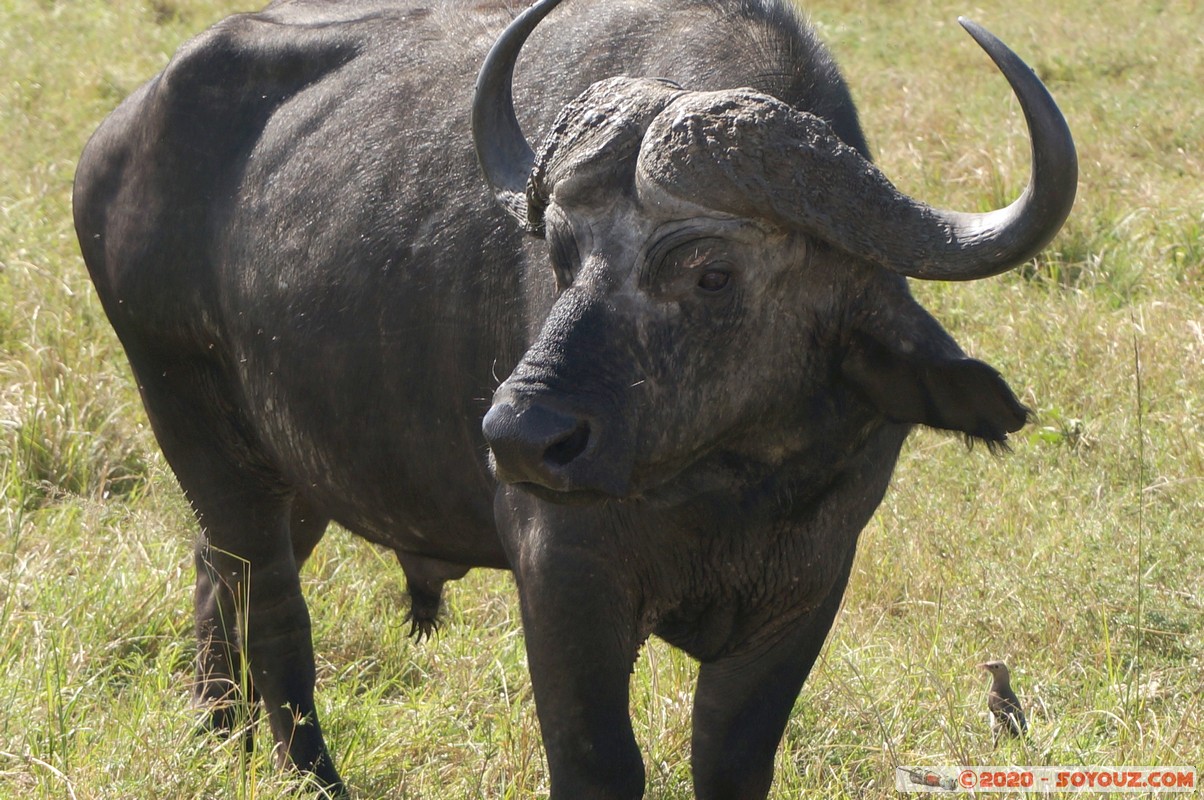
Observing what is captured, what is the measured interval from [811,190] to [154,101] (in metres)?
2.15

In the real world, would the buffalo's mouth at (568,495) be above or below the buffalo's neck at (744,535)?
above

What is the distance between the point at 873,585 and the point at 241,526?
1.98m

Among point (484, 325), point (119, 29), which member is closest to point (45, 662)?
point (484, 325)

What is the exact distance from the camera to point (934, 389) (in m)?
3.02

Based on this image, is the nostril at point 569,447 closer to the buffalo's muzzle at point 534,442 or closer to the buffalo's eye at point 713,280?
the buffalo's muzzle at point 534,442

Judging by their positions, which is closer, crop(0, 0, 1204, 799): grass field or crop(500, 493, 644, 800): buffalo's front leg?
crop(500, 493, 644, 800): buffalo's front leg

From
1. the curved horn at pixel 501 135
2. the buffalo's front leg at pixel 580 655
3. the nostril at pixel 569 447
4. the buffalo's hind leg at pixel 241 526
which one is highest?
the curved horn at pixel 501 135

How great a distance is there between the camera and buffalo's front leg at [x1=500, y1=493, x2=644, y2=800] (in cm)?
320

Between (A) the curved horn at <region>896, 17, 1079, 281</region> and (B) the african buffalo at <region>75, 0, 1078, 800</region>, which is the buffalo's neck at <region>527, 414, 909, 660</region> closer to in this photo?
(B) the african buffalo at <region>75, 0, 1078, 800</region>

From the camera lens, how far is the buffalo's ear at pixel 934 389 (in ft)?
9.70

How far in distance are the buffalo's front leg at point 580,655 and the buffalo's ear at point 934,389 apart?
0.64m

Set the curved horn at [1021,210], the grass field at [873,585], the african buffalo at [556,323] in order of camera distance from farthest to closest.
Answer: the grass field at [873,585], the african buffalo at [556,323], the curved horn at [1021,210]

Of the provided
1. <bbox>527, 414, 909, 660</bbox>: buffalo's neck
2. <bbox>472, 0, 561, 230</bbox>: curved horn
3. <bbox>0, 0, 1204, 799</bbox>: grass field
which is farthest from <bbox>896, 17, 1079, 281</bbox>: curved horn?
<bbox>0, 0, 1204, 799</bbox>: grass field

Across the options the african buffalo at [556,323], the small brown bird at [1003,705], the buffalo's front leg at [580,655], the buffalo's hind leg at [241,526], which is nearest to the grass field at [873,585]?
the small brown bird at [1003,705]
